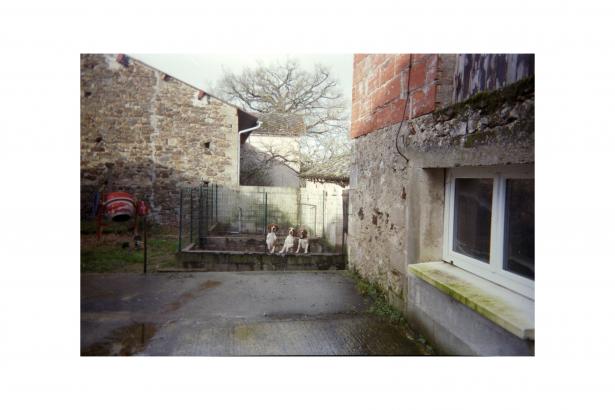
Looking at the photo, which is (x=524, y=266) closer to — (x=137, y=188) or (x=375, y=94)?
(x=375, y=94)

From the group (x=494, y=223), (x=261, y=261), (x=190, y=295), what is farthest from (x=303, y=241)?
(x=494, y=223)

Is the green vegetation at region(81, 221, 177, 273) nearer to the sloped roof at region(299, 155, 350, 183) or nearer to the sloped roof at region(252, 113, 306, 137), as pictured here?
the sloped roof at region(299, 155, 350, 183)

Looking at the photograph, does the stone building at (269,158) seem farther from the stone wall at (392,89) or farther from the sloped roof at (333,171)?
the stone wall at (392,89)

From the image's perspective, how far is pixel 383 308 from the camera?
3076mm

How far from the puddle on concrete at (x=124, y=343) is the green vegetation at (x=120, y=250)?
74 cm

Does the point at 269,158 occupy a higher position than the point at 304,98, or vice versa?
the point at 304,98

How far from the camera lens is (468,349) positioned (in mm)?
2059

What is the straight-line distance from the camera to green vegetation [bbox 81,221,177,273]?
3.49 m

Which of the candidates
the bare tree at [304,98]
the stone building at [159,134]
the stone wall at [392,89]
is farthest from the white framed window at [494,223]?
the stone building at [159,134]

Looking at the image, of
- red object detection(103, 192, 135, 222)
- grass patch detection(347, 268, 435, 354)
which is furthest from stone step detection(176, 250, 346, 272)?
grass patch detection(347, 268, 435, 354)

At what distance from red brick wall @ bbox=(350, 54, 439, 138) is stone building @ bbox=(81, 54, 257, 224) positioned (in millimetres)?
4055

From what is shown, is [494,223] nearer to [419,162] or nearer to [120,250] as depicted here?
[419,162]

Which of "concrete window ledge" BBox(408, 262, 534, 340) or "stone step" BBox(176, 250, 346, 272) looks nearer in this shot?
"concrete window ledge" BBox(408, 262, 534, 340)

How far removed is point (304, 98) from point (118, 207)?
4.04m
